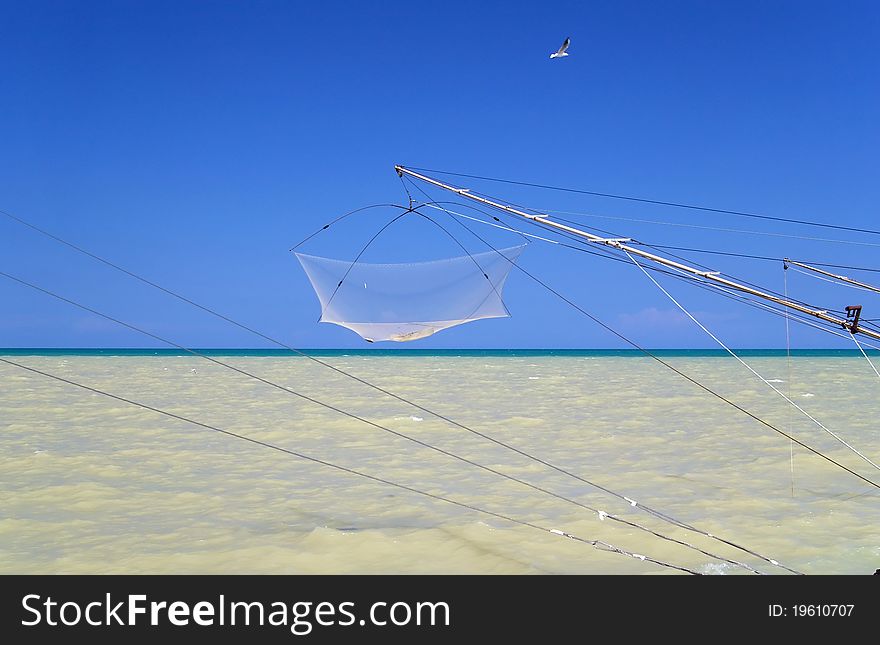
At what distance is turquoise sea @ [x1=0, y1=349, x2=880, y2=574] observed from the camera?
21.7ft

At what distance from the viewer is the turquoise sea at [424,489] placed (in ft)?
21.7

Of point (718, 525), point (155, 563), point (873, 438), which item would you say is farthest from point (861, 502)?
point (155, 563)

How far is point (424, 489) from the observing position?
30.1ft

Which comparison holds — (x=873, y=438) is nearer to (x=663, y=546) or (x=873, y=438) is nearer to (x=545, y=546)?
(x=663, y=546)

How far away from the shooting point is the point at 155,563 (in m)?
6.38

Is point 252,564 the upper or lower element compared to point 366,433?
lower
